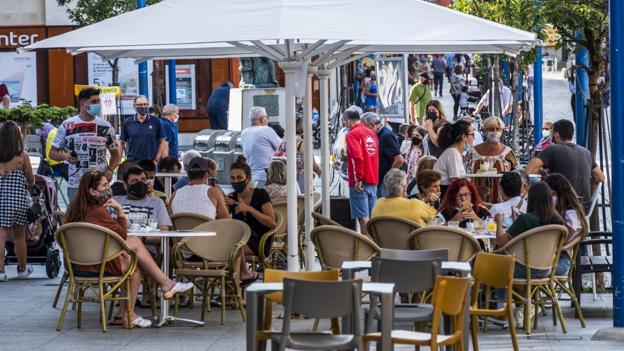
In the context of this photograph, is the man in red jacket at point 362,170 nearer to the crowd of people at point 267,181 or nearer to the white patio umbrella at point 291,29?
the crowd of people at point 267,181

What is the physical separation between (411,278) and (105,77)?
33.4 meters

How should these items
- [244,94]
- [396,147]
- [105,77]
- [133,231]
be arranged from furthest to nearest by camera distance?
[105,77] < [244,94] < [396,147] < [133,231]

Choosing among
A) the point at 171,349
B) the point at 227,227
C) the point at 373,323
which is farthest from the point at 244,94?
the point at 373,323

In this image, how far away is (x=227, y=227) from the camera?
43.4ft

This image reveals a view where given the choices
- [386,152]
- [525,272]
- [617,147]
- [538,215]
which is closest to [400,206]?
[538,215]

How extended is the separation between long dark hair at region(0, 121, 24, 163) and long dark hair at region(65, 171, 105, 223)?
3.31 m

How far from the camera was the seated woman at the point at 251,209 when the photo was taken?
14.0m

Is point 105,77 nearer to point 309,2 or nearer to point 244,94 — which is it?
point 244,94

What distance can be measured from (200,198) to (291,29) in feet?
10.4

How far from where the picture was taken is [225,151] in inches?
1061

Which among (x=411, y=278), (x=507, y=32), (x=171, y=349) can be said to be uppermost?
(x=507, y=32)

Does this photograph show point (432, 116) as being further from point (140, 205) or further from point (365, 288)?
point (365, 288)

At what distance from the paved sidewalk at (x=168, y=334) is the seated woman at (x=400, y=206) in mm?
1175

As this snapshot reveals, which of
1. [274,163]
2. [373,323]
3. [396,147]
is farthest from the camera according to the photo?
[396,147]
